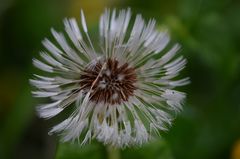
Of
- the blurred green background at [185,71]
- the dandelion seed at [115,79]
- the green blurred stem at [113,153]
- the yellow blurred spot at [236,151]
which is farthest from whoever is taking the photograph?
the blurred green background at [185,71]

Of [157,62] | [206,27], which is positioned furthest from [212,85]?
[157,62]

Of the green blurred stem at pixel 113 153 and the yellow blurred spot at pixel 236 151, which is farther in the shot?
the yellow blurred spot at pixel 236 151

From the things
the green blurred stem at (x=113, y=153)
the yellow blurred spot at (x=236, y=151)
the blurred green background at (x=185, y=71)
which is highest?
the blurred green background at (x=185, y=71)

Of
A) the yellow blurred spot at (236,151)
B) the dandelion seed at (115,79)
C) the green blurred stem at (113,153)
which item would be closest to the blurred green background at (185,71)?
the yellow blurred spot at (236,151)

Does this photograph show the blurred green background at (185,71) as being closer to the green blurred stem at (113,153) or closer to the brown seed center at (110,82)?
the green blurred stem at (113,153)

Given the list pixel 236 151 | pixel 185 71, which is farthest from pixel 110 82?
pixel 185 71

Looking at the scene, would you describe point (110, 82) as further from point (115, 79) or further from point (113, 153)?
point (113, 153)
